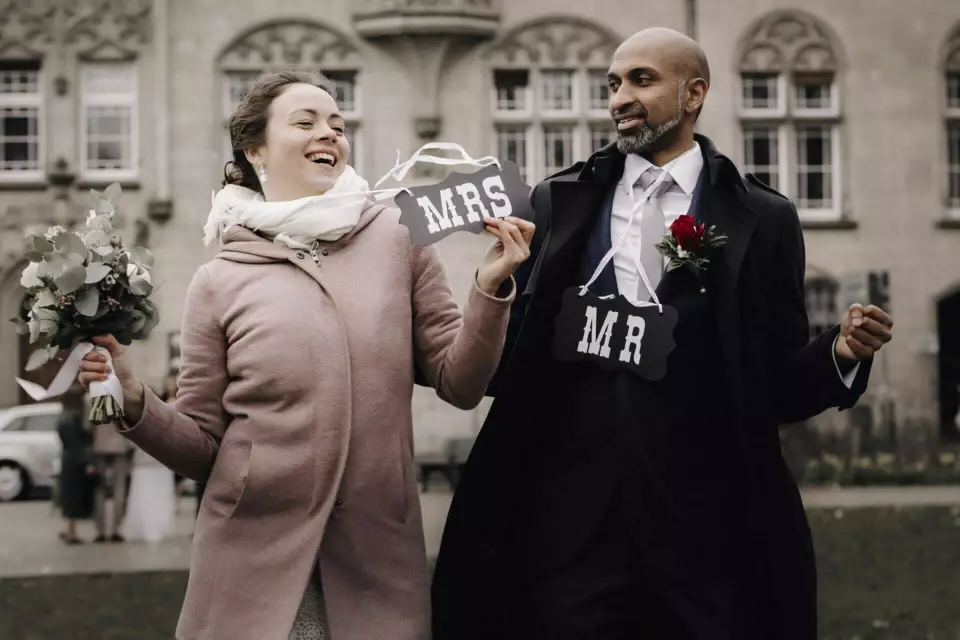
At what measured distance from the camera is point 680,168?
4527 mm

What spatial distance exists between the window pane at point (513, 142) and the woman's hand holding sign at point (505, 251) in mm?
23556

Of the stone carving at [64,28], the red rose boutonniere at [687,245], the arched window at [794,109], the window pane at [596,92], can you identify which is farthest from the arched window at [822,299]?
the red rose boutonniere at [687,245]

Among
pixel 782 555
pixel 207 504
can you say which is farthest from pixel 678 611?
pixel 207 504

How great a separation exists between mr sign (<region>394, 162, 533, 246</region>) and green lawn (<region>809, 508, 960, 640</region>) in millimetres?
5735

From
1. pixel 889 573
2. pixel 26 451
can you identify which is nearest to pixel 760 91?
pixel 26 451

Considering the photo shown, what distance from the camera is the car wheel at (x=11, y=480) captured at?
895 inches

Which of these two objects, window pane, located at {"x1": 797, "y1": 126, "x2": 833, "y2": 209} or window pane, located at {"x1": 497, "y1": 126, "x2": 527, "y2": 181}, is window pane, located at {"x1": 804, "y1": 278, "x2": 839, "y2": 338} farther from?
window pane, located at {"x1": 497, "y1": 126, "x2": 527, "y2": 181}

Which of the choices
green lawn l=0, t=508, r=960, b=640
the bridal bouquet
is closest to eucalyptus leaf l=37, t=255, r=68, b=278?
the bridal bouquet

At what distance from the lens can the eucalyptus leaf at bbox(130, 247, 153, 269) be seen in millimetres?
4137

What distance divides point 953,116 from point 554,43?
6548 millimetres

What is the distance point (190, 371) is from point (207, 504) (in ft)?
1.02

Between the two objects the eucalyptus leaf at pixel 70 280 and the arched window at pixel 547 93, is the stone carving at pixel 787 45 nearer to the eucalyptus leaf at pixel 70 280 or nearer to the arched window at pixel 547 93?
the arched window at pixel 547 93

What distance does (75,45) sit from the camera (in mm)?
26391

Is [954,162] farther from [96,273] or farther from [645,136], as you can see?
[96,273]
